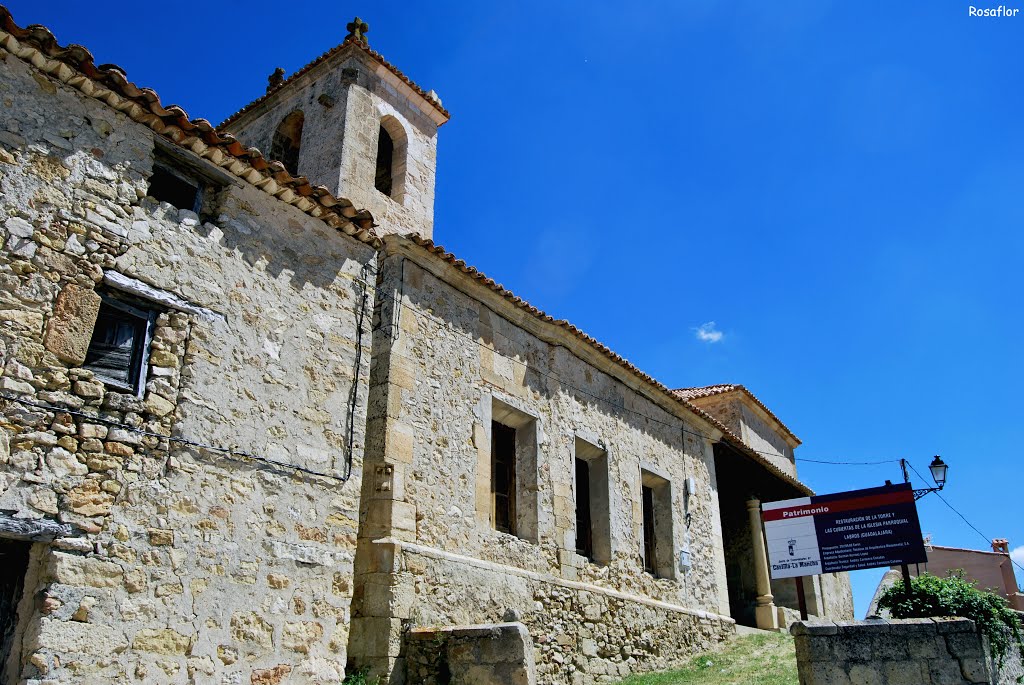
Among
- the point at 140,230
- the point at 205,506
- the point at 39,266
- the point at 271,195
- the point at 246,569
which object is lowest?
the point at 246,569

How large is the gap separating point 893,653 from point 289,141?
11.0 m

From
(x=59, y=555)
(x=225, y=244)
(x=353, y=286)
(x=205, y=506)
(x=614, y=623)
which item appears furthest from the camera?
(x=614, y=623)

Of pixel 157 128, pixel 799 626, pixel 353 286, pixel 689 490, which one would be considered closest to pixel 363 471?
pixel 353 286

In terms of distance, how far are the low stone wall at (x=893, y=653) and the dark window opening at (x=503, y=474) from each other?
3835 mm

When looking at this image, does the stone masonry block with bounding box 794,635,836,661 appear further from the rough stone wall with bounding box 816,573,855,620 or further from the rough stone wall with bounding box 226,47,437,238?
the rough stone wall with bounding box 816,573,855,620

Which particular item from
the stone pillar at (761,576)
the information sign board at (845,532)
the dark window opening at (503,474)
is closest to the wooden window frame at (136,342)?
the dark window opening at (503,474)

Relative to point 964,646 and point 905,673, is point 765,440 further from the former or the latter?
point 905,673

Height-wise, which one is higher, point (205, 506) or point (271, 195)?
point (271, 195)

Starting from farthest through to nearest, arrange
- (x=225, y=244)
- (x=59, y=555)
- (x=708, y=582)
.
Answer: (x=708, y=582)
(x=225, y=244)
(x=59, y=555)

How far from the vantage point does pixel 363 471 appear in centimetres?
831

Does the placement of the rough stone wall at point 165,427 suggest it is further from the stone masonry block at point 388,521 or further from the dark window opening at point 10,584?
the stone masonry block at point 388,521

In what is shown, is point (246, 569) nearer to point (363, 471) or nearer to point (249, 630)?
point (249, 630)

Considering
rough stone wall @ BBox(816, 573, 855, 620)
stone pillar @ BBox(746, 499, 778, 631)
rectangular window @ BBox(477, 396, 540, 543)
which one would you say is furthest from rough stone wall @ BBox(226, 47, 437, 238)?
rough stone wall @ BBox(816, 573, 855, 620)

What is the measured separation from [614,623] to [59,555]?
717cm
